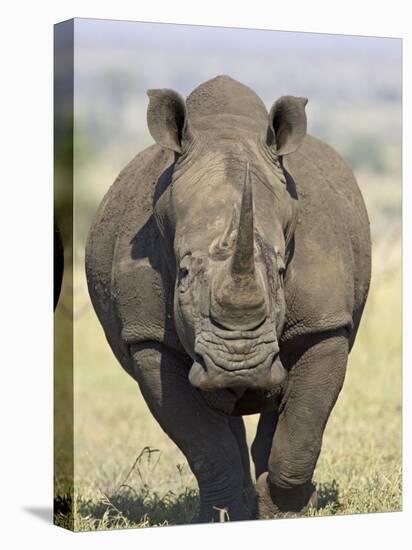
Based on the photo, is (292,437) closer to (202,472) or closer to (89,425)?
(202,472)

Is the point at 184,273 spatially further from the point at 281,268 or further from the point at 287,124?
the point at 287,124

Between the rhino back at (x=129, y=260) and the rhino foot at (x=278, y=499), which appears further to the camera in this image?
the rhino foot at (x=278, y=499)

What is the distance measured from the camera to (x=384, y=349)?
16594 mm

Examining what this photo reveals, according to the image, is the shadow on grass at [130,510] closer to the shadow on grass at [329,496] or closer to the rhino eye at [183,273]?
the shadow on grass at [329,496]

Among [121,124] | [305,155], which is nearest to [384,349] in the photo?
[305,155]

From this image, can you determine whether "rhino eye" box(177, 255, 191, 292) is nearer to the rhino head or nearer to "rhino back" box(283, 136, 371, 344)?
the rhino head

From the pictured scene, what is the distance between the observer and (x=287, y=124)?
9.70 m

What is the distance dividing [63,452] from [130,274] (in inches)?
39.4

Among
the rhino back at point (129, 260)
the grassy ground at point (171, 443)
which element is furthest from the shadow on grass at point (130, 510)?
the rhino back at point (129, 260)

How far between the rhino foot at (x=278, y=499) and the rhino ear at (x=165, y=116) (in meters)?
1.92

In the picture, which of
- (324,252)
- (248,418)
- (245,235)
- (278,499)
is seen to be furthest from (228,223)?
(248,418)

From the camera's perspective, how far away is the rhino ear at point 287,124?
9.64 meters

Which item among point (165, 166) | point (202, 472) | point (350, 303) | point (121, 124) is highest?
point (121, 124)

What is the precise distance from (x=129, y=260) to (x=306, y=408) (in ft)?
4.03
